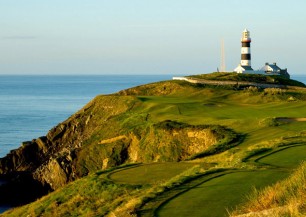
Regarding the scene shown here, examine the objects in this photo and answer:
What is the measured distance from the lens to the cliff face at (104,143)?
36303 mm

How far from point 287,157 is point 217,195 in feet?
23.5

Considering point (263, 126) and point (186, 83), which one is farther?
point (186, 83)

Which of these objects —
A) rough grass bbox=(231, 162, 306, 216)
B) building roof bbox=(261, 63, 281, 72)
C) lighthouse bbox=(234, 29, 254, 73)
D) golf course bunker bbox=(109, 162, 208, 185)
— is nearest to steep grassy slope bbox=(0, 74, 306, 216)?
golf course bunker bbox=(109, 162, 208, 185)

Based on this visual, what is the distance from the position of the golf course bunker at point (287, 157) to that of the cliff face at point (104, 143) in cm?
998

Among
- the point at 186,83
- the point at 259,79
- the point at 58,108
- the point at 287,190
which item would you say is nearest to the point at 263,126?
the point at 287,190

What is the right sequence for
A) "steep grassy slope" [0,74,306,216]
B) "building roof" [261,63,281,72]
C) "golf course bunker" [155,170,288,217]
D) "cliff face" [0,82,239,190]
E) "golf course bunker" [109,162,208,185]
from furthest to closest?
"building roof" [261,63,281,72] < "cliff face" [0,82,239,190] < "golf course bunker" [109,162,208,185] < "steep grassy slope" [0,74,306,216] < "golf course bunker" [155,170,288,217]

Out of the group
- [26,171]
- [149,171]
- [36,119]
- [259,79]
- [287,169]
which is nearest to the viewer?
[287,169]

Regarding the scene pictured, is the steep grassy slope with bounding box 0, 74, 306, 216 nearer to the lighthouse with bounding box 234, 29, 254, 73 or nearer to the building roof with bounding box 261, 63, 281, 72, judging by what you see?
the lighthouse with bounding box 234, 29, 254, 73

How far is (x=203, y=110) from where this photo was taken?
159ft

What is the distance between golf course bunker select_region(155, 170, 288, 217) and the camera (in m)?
→ 13.0

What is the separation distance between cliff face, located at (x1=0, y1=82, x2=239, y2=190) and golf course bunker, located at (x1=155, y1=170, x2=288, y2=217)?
15.4 m

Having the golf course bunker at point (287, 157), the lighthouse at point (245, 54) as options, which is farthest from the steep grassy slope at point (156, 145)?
the lighthouse at point (245, 54)

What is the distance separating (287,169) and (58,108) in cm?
10125

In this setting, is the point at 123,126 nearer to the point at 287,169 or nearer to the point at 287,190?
the point at 287,169
